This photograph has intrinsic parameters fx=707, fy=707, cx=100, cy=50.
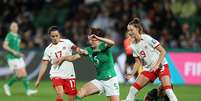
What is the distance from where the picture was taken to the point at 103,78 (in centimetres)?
1429

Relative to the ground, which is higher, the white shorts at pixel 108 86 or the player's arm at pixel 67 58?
the player's arm at pixel 67 58

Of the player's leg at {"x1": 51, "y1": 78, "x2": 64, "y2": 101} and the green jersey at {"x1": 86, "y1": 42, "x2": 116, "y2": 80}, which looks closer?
the green jersey at {"x1": 86, "y1": 42, "x2": 116, "y2": 80}

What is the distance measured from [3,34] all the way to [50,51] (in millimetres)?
13644

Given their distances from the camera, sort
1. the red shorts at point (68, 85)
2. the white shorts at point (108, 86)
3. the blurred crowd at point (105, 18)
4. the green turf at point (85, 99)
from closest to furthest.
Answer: the white shorts at point (108, 86), the red shorts at point (68, 85), the green turf at point (85, 99), the blurred crowd at point (105, 18)

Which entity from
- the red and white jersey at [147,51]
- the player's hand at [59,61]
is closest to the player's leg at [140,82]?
the red and white jersey at [147,51]

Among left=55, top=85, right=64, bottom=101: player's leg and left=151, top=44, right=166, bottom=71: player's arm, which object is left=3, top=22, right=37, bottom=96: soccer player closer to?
left=55, top=85, right=64, bottom=101: player's leg

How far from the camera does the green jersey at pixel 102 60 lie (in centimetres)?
1411

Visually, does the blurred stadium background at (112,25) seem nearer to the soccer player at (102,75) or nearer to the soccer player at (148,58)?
the soccer player at (148,58)

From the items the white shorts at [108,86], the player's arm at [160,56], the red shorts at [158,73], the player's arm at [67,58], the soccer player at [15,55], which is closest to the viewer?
the white shorts at [108,86]

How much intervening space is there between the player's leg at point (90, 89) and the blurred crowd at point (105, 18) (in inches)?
448

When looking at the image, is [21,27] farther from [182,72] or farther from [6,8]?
[182,72]

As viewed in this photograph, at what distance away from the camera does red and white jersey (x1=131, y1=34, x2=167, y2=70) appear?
585 inches

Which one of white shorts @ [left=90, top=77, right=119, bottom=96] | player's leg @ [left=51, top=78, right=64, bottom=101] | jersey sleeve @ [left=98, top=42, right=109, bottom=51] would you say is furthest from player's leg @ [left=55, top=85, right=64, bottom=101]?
→ jersey sleeve @ [left=98, top=42, right=109, bottom=51]

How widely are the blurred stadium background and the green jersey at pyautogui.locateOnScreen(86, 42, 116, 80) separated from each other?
908cm
